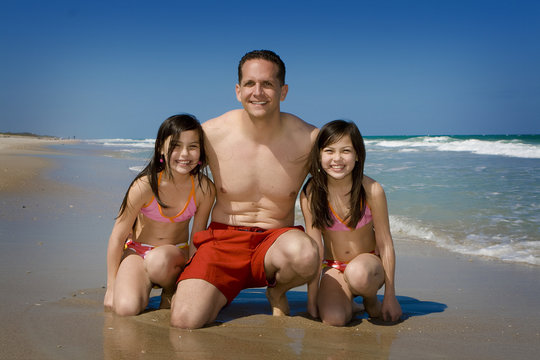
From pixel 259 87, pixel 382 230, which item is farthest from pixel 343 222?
pixel 259 87

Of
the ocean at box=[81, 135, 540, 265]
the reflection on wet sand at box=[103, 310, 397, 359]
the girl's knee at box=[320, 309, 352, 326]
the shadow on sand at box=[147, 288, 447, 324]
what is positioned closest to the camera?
the reflection on wet sand at box=[103, 310, 397, 359]

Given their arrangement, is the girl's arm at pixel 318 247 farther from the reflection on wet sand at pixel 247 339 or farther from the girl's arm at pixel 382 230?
the girl's arm at pixel 382 230

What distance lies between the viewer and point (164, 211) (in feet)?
11.2

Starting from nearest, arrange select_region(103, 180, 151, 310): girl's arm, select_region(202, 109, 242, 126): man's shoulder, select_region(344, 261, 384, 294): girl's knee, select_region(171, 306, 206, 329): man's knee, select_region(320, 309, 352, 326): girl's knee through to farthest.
A: select_region(171, 306, 206, 329): man's knee
select_region(320, 309, 352, 326): girl's knee
select_region(344, 261, 384, 294): girl's knee
select_region(103, 180, 151, 310): girl's arm
select_region(202, 109, 242, 126): man's shoulder

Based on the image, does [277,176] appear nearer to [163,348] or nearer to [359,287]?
[359,287]

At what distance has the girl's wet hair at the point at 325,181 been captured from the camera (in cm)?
330

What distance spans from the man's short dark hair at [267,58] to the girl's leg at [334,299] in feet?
4.55

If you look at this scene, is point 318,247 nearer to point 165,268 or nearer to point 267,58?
point 165,268

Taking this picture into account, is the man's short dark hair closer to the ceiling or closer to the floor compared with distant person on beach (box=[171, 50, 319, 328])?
closer to the ceiling

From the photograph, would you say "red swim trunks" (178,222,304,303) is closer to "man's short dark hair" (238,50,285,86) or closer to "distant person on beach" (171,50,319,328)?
"distant person on beach" (171,50,319,328)

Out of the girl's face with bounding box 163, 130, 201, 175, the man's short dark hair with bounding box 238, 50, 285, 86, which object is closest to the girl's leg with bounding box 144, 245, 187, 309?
the girl's face with bounding box 163, 130, 201, 175

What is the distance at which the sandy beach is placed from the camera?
8.00ft

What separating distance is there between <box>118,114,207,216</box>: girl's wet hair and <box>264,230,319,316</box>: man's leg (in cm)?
76

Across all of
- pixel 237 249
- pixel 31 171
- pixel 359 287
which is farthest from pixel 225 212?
pixel 31 171
